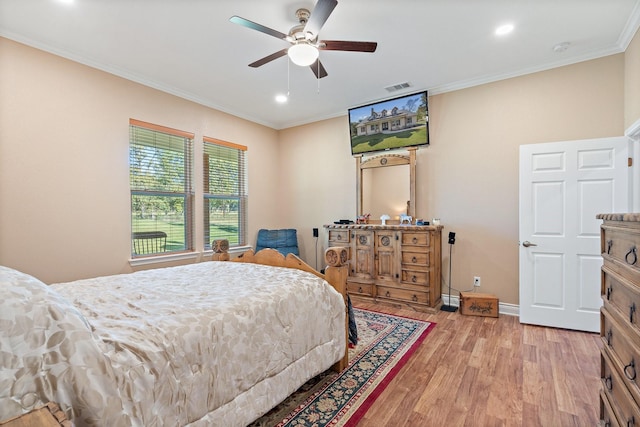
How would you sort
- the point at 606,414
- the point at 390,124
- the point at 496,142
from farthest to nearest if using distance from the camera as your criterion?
the point at 390,124
the point at 496,142
the point at 606,414

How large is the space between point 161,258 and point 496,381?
3749mm

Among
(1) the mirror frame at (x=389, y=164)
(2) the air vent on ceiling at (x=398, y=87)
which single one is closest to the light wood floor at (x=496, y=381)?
(1) the mirror frame at (x=389, y=164)

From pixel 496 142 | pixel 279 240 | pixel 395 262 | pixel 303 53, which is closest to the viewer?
pixel 303 53

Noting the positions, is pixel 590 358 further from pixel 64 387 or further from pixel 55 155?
pixel 55 155

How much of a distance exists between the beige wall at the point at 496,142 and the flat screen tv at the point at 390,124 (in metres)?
0.17

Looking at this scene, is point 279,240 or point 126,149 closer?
point 126,149

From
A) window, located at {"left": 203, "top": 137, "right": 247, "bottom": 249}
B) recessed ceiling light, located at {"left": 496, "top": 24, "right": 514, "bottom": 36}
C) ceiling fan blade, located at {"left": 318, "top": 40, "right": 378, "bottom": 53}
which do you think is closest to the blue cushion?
window, located at {"left": 203, "top": 137, "right": 247, "bottom": 249}

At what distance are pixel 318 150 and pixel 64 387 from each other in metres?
4.64

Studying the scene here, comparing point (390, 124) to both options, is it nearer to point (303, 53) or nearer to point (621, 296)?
point (303, 53)

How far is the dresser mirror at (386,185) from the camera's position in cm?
420

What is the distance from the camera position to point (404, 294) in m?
3.83

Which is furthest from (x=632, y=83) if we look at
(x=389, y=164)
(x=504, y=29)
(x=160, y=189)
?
(x=160, y=189)

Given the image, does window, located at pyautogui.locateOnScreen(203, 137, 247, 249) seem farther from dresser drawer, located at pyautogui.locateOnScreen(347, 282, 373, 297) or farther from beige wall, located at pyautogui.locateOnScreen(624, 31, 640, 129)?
beige wall, located at pyautogui.locateOnScreen(624, 31, 640, 129)

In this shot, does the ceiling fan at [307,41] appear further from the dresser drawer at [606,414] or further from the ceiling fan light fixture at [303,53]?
the dresser drawer at [606,414]
